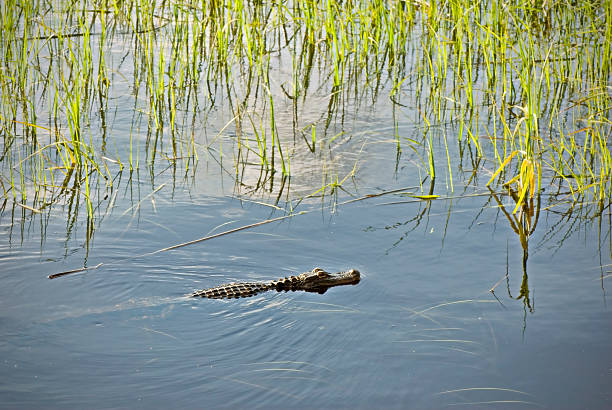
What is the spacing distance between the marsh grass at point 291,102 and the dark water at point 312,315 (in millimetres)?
446

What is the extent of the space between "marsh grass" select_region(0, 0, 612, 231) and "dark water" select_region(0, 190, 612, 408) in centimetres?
45

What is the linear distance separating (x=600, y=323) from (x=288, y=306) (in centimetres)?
140

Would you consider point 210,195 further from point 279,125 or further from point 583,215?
point 583,215

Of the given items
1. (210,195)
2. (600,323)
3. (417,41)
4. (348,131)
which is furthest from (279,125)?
(600,323)

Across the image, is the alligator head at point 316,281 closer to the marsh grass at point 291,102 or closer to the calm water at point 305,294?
the calm water at point 305,294

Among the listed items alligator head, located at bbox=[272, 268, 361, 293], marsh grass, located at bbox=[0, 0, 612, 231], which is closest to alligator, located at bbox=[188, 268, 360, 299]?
alligator head, located at bbox=[272, 268, 361, 293]

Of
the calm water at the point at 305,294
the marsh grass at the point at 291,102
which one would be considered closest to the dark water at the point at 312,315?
the calm water at the point at 305,294

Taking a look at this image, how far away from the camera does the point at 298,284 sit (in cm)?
366

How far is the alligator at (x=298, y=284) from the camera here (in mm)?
3572

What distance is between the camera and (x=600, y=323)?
3.36 m

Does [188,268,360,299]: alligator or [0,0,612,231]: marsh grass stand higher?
[0,0,612,231]: marsh grass

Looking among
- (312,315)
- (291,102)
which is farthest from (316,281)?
(291,102)

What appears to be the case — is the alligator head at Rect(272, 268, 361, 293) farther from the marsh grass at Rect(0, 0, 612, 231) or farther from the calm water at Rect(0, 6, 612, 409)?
the marsh grass at Rect(0, 0, 612, 231)

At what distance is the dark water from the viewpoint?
9.46 feet
